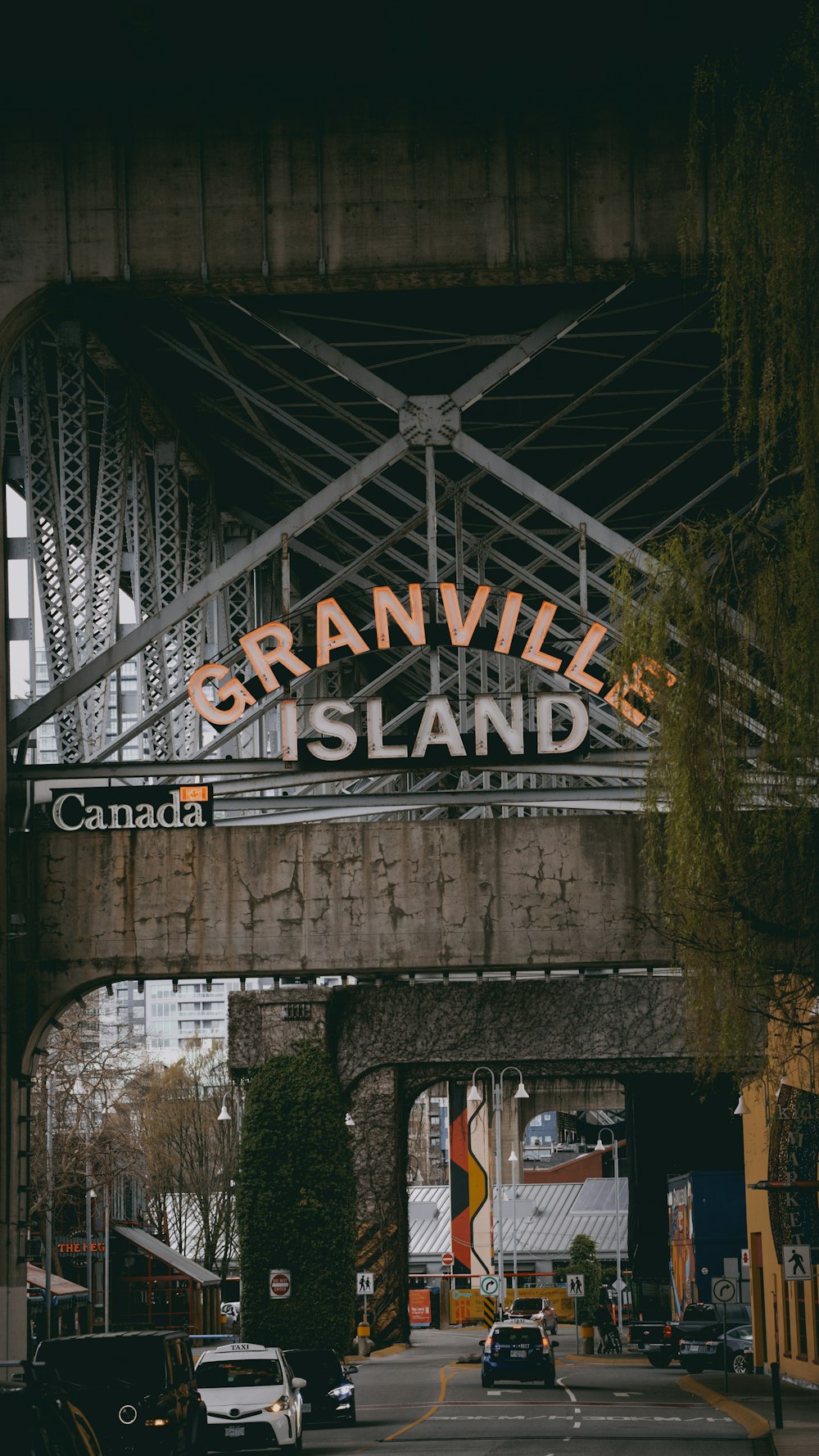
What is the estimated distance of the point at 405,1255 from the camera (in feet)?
159

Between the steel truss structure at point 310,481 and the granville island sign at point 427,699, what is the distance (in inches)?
10.3

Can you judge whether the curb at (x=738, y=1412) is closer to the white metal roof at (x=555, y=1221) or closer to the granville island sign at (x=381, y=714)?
the granville island sign at (x=381, y=714)

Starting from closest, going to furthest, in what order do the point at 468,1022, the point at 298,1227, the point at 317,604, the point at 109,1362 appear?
the point at 109,1362 < the point at 317,604 < the point at 298,1227 < the point at 468,1022

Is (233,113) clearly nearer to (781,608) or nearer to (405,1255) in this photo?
(781,608)

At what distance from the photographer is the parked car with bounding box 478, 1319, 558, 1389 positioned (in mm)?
40156

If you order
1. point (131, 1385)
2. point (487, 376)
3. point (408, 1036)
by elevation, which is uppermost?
point (487, 376)

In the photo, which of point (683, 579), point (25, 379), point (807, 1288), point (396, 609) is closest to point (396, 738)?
point (396, 609)

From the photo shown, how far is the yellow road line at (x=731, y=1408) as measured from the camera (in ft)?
84.7

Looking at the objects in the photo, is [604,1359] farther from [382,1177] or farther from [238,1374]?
[238,1374]

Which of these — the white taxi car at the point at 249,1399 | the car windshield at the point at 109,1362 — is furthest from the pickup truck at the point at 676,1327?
the car windshield at the point at 109,1362

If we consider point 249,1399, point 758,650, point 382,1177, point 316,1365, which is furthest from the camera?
point 382,1177

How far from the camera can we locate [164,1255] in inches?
2825

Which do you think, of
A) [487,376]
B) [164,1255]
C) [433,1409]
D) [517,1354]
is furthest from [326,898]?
[164,1255]

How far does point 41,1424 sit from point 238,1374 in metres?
10.3
